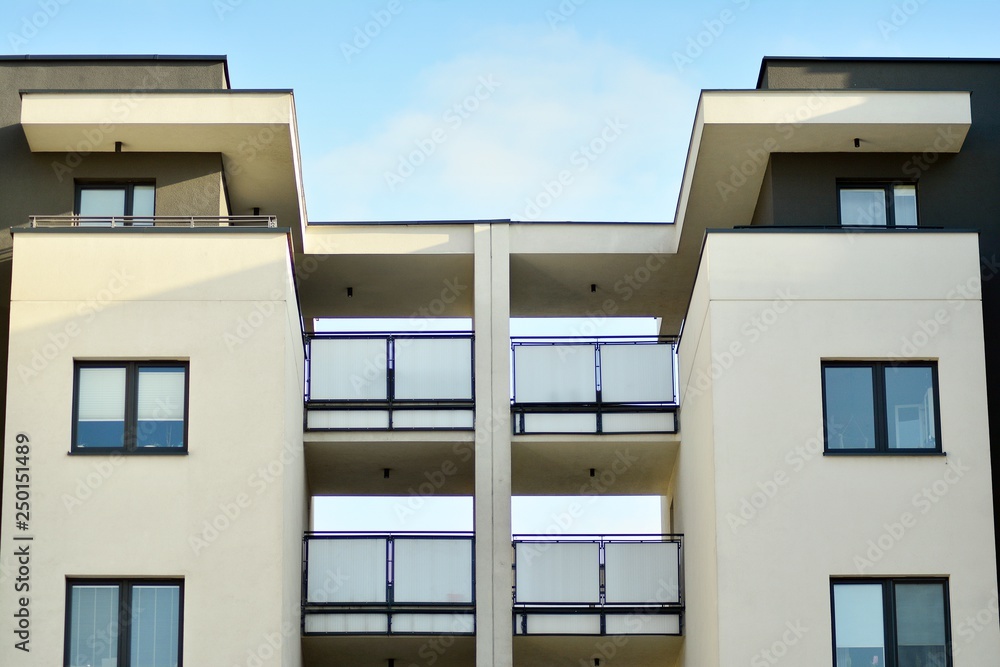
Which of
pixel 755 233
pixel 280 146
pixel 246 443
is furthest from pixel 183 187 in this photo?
pixel 755 233

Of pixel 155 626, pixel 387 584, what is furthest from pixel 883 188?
pixel 155 626

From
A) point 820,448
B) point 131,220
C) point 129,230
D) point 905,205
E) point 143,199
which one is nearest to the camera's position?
point 820,448

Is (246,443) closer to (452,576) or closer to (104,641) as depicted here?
(104,641)

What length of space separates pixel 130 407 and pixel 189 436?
3.19ft

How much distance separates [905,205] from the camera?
84.8 ft

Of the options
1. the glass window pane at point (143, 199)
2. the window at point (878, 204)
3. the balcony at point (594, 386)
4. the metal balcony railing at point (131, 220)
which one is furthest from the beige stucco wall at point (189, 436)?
the window at point (878, 204)

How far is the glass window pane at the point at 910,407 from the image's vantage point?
22.3 meters

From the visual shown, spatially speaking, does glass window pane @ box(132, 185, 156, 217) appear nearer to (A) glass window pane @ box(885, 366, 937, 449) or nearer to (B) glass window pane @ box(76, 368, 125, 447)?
(B) glass window pane @ box(76, 368, 125, 447)

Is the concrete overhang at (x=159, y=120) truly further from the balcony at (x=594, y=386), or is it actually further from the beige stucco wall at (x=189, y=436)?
the balcony at (x=594, y=386)

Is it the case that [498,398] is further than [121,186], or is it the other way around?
[498,398]

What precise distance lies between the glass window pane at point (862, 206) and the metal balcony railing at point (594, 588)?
253 inches

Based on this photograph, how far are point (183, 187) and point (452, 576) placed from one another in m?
7.76

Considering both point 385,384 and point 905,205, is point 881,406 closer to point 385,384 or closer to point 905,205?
point 905,205

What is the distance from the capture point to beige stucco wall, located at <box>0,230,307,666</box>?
846 inches
